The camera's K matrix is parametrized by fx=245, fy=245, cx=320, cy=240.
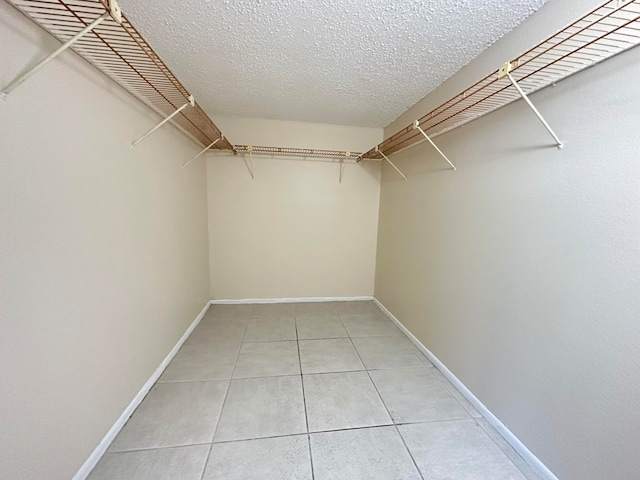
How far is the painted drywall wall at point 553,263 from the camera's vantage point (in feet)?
3.03

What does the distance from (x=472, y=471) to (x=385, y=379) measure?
70 cm

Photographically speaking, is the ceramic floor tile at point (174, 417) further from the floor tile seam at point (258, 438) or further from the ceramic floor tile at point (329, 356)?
the ceramic floor tile at point (329, 356)

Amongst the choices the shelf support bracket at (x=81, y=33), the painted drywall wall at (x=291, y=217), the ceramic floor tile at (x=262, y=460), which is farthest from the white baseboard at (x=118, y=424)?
the shelf support bracket at (x=81, y=33)

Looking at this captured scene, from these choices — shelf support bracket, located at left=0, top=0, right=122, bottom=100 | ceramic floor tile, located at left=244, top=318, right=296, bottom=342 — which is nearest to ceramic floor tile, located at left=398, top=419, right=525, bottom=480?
ceramic floor tile, located at left=244, top=318, right=296, bottom=342

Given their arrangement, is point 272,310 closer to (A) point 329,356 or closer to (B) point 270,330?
(B) point 270,330

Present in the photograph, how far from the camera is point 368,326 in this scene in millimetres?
2664

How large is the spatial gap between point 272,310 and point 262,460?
1817mm

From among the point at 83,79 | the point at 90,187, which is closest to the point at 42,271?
the point at 90,187

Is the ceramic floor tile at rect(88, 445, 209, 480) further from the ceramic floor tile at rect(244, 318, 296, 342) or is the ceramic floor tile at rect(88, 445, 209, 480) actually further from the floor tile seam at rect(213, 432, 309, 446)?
the ceramic floor tile at rect(244, 318, 296, 342)

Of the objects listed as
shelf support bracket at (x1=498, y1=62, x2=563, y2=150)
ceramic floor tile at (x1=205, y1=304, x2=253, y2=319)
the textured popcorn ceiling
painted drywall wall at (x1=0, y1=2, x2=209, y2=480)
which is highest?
the textured popcorn ceiling

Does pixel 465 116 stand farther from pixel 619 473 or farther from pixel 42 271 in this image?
pixel 42 271

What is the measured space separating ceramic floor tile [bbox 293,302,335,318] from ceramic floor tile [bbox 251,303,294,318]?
8 cm

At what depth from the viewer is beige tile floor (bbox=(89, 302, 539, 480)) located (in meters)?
1.20

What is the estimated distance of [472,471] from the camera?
121 centimetres
